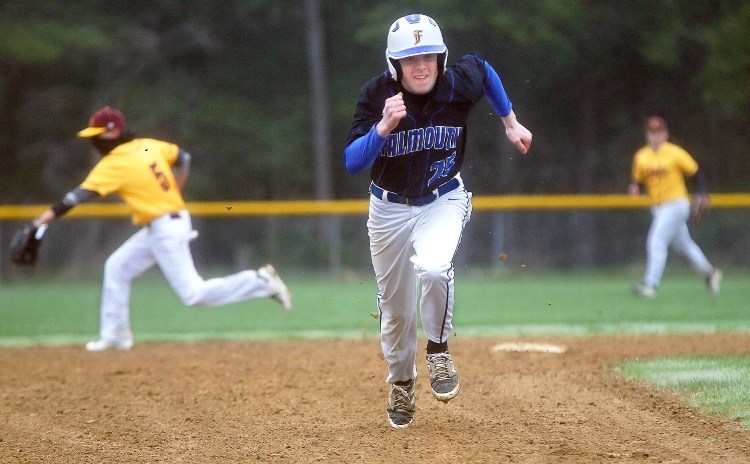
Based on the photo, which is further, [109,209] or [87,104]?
[87,104]

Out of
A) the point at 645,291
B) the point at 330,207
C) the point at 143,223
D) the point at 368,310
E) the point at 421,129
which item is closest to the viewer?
the point at 421,129

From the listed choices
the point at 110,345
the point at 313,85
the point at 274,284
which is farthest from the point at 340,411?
the point at 313,85

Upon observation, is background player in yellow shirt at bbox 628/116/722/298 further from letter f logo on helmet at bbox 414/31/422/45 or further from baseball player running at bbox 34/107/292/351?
letter f logo on helmet at bbox 414/31/422/45

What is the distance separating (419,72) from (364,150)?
0.52 meters

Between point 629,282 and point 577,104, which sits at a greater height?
point 577,104

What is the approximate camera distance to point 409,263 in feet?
19.5

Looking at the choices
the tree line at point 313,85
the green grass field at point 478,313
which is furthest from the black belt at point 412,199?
the tree line at point 313,85

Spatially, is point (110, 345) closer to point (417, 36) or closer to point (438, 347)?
point (438, 347)

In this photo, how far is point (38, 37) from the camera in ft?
74.6

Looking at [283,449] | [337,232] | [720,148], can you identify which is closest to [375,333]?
[283,449]

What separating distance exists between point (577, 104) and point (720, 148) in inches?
115

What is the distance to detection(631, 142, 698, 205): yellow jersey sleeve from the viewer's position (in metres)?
13.6

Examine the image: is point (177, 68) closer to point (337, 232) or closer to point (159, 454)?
point (337, 232)

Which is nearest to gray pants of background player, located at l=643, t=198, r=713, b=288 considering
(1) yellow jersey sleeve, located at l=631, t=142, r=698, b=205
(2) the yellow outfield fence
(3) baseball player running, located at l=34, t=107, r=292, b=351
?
(1) yellow jersey sleeve, located at l=631, t=142, r=698, b=205
